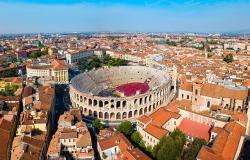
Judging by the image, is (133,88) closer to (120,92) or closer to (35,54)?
(120,92)

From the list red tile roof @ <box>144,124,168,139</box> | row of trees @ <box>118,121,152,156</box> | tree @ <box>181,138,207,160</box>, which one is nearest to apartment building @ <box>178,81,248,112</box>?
red tile roof @ <box>144,124,168,139</box>

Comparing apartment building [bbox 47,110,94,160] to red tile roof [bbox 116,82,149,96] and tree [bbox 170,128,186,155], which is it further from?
red tile roof [bbox 116,82,149,96]

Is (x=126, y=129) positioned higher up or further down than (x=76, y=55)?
further down

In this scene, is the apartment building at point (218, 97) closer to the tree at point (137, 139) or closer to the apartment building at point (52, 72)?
the tree at point (137, 139)

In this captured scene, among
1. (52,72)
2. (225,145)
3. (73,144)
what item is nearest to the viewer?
(225,145)

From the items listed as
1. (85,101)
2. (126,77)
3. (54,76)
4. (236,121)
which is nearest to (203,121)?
(236,121)

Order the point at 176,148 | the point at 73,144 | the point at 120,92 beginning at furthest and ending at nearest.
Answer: the point at 120,92, the point at 73,144, the point at 176,148

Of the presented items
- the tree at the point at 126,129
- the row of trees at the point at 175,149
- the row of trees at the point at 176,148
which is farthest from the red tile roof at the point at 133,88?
the row of trees at the point at 175,149

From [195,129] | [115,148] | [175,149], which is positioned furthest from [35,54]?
[175,149]
